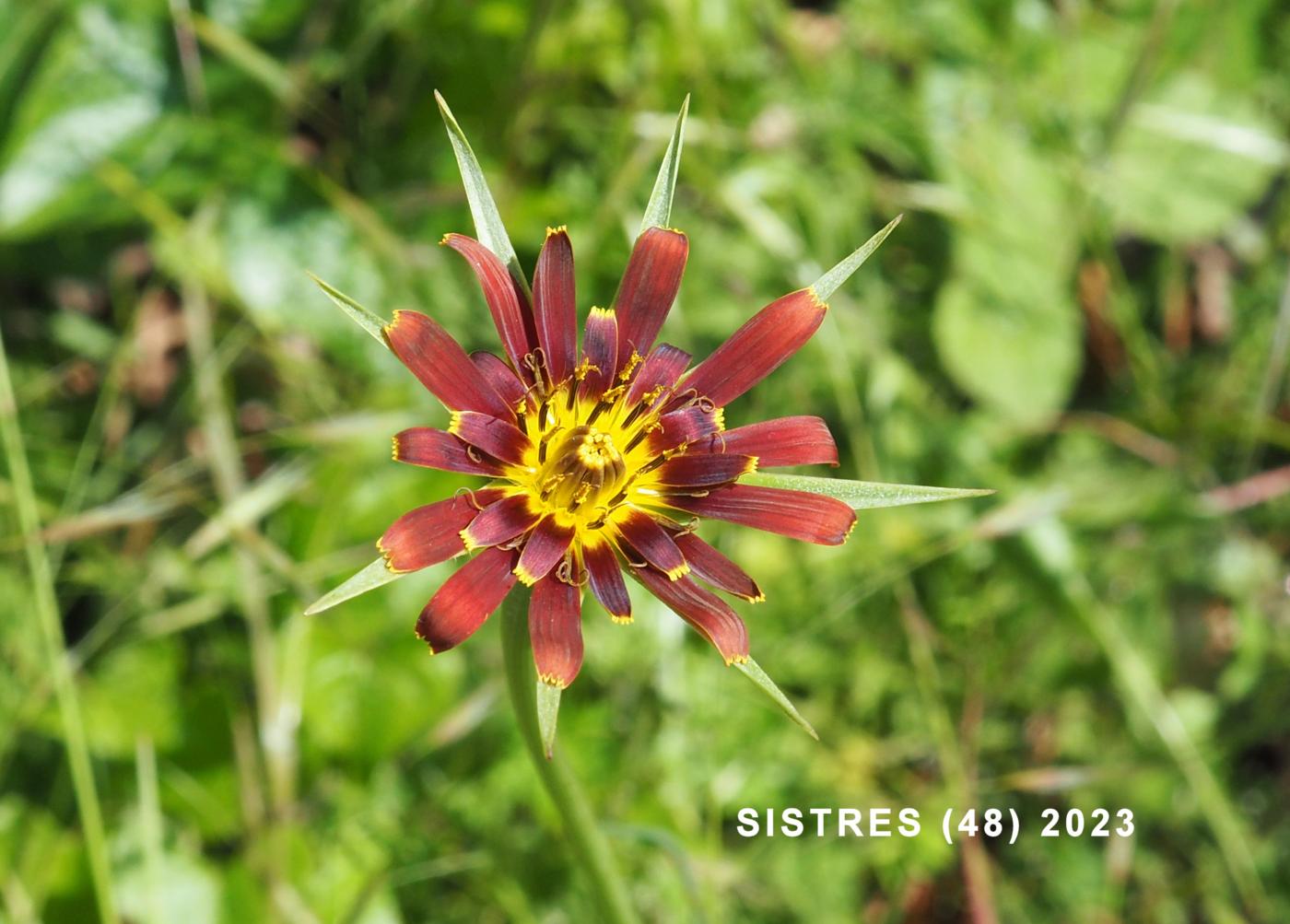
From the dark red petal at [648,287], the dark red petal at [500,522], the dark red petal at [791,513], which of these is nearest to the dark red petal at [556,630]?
the dark red petal at [500,522]

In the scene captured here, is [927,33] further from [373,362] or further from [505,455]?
[505,455]

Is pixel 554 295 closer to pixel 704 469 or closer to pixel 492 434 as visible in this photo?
pixel 492 434

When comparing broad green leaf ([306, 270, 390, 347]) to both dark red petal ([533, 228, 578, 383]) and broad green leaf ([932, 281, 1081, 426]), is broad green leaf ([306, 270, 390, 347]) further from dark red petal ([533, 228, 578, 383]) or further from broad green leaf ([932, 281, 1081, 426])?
broad green leaf ([932, 281, 1081, 426])

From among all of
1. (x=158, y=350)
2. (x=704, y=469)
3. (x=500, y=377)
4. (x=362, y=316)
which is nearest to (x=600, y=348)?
(x=500, y=377)

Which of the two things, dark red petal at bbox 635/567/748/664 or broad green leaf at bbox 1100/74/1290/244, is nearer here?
dark red petal at bbox 635/567/748/664

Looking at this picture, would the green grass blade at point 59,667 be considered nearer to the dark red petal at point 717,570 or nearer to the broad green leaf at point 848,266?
the dark red petal at point 717,570

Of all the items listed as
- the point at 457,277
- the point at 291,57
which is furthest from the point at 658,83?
the point at 291,57

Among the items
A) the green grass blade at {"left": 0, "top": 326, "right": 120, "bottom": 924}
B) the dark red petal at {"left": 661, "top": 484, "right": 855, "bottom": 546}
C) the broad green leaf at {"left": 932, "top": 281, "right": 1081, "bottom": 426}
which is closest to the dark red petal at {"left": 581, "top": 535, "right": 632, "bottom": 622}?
the dark red petal at {"left": 661, "top": 484, "right": 855, "bottom": 546}
